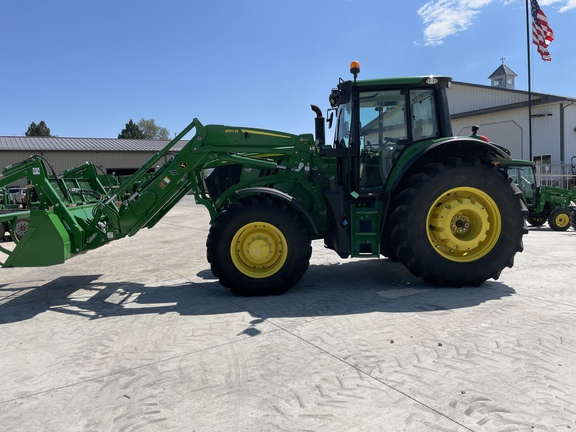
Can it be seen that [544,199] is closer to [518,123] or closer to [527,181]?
[527,181]

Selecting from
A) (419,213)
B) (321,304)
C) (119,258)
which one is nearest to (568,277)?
(419,213)

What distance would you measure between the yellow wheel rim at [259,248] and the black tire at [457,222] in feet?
4.67

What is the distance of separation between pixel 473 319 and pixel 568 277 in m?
2.59

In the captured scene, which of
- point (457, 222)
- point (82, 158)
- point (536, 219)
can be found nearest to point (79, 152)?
point (82, 158)

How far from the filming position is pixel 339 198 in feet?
18.2

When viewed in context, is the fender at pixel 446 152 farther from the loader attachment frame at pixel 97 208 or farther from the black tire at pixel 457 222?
the loader attachment frame at pixel 97 208

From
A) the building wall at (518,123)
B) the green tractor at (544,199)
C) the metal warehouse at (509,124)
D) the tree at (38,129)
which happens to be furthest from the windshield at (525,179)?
the tree at (38,129)

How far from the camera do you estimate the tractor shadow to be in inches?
184

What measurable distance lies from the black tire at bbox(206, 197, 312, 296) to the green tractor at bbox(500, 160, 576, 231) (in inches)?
415

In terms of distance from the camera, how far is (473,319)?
4164mm

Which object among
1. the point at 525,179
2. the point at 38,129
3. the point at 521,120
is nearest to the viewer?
the point at 525,179

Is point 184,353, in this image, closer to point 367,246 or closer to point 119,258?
point 367,246

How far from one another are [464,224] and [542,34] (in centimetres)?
2115

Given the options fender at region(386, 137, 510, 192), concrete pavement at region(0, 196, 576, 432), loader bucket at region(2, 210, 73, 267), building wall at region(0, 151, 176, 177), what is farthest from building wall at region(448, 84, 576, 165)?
loader bucket at region(2, 210, 73, 267)
